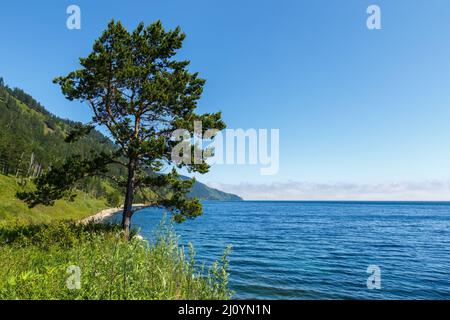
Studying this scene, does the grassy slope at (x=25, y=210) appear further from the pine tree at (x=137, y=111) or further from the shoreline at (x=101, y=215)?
the pine tree at (x=137, y=111)

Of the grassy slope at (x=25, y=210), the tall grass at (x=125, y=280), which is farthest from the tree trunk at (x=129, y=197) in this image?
the grassy slope at (x=25, y=210)

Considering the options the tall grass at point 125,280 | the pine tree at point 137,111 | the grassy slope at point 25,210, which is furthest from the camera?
the grassy slope at point 25,210

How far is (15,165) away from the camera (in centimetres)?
10538

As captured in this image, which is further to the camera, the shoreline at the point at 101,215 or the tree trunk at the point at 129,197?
the shoreline at the point at 101,215

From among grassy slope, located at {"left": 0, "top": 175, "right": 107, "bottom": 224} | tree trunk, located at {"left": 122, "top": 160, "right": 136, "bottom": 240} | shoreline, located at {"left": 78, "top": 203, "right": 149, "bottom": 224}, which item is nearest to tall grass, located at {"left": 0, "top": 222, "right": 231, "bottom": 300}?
tree trunk, located at {"left": 122, "top": 160, "right": 136, "bottom": 240}

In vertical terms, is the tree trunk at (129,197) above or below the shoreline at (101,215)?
above

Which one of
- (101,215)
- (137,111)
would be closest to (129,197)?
(137,111)

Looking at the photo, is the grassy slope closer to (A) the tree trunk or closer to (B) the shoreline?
(B) the shoreline

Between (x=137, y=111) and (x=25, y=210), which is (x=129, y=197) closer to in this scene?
(x=137, y=111)

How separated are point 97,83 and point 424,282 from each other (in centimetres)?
2700

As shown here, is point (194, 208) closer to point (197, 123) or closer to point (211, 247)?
point (197, 123)

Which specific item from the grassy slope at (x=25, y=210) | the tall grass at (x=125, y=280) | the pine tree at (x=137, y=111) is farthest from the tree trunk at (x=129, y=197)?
the grassy slope at (x=25, y=210)

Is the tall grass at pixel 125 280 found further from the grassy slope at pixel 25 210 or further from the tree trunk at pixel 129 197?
the grassy slope at pixel 25 210

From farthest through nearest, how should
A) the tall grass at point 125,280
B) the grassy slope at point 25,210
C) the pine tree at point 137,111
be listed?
the grassy slope at point 25,210
the pine tree at point 137,111
the tall grass at point 125,280
